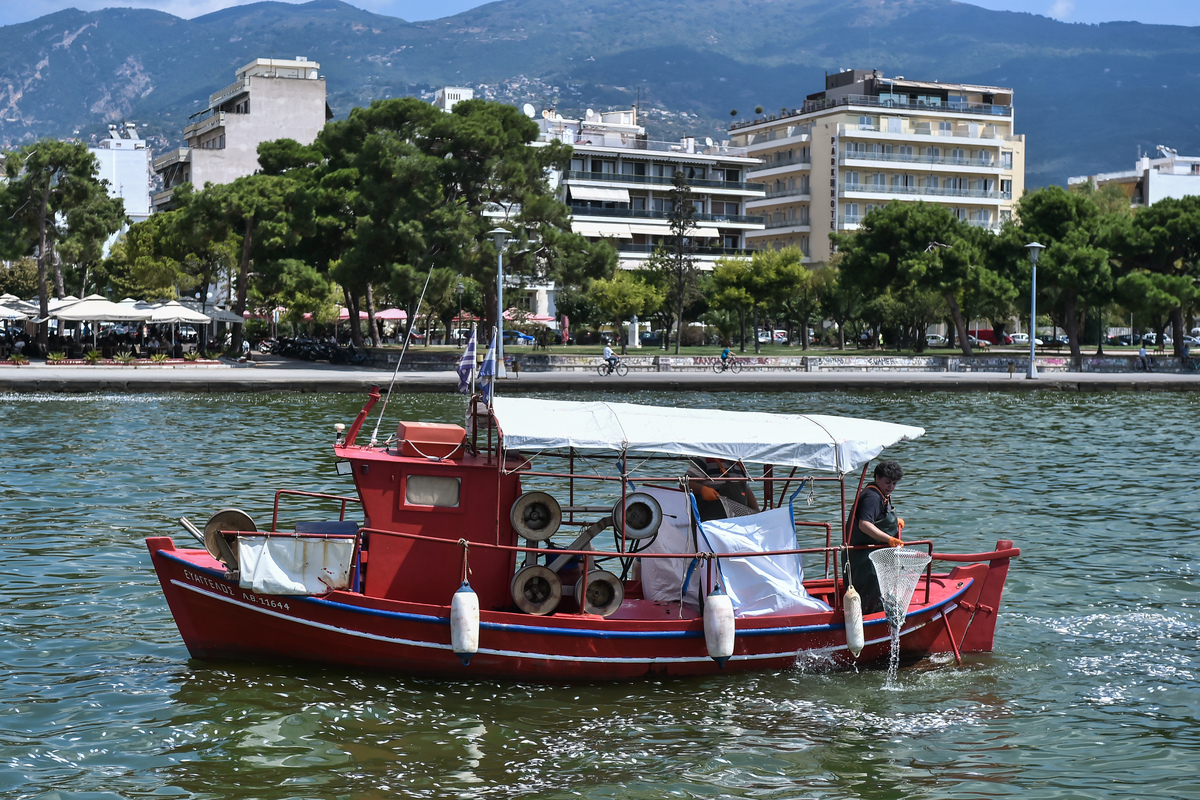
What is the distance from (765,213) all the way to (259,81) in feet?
155

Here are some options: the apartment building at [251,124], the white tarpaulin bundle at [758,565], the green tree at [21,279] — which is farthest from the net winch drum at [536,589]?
the apartment building at [251,124]

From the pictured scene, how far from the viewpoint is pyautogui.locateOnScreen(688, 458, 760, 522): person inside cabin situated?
11875 mm

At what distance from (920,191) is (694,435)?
10053cm

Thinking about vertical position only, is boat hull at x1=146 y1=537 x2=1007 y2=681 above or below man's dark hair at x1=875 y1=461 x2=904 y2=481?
below

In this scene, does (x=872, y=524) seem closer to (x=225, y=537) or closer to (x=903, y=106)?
(x=225, y=537)

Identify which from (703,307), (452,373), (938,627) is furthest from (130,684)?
(703,307)

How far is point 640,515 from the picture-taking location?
1150 centimetres

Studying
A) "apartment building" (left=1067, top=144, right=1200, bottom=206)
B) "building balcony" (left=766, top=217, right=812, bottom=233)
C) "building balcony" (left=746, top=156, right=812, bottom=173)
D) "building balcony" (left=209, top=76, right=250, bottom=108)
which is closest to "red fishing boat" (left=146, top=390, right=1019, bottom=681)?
"building balcony" (left=209, top=76, right=250, bottom=108)

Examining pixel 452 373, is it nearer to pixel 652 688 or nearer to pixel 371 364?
pixel 371 364

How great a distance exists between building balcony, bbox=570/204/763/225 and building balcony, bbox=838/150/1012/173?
960 cm

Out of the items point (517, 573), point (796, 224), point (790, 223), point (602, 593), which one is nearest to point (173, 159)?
point (790, 223)

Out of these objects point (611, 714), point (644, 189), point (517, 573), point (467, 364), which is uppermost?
point (644, 189)

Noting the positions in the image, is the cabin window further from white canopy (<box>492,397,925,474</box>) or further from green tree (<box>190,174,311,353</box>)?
green tree (<box>190,174,311,353</box>)

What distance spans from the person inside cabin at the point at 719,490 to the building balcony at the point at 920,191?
309 feet
